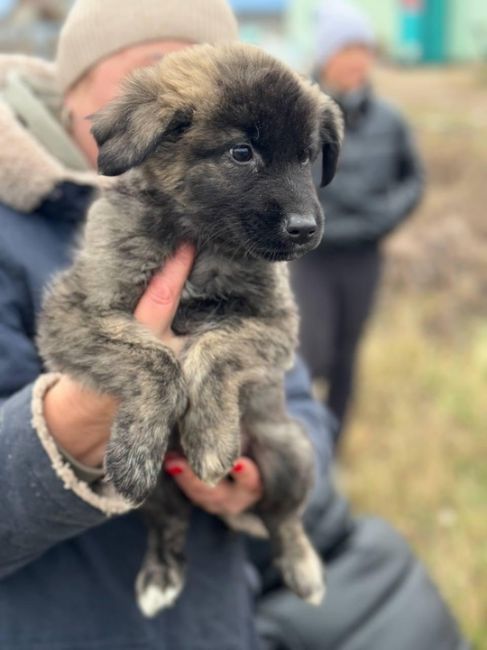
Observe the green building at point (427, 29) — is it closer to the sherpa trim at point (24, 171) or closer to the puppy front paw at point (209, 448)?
the sherpa trim at point (24, 171)

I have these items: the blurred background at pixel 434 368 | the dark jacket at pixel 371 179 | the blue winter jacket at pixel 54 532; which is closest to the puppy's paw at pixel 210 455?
Answer: the blue winter jacket at pixel 54 532

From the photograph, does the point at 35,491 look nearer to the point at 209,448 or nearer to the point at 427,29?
the point at 209,448

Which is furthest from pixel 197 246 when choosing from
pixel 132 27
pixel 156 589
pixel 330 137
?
pixel 156 589

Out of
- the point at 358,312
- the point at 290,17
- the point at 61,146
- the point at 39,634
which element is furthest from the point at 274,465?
the point at 290,17

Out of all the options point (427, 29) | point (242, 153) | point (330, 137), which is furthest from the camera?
point (427, 29)

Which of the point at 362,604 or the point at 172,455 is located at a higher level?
the point at 172,455

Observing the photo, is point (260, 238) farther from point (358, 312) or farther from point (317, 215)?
point (358, 312)
